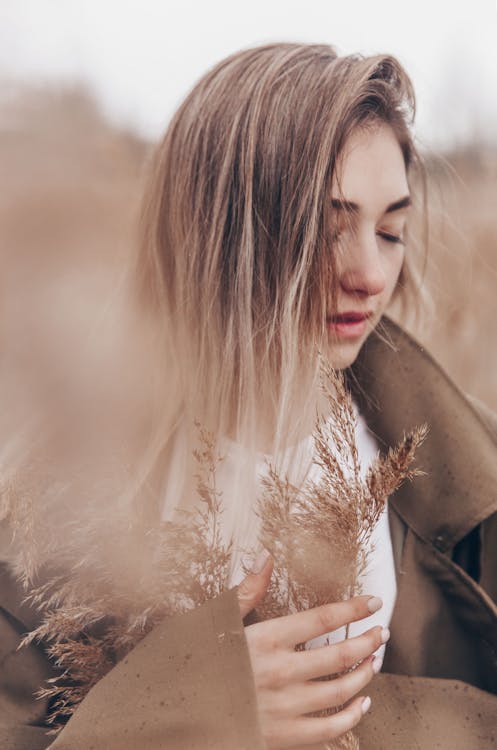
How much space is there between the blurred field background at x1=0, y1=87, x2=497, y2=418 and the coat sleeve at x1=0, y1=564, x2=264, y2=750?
2.29ft

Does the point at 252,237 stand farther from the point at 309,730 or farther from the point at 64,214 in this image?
the point at 309,730

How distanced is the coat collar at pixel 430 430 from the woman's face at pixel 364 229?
0.63 feet

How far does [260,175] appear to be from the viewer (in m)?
1.47

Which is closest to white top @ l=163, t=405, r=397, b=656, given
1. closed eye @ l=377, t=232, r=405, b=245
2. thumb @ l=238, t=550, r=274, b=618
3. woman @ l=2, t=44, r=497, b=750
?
woman @ l=2, t=44, r=497, b=750

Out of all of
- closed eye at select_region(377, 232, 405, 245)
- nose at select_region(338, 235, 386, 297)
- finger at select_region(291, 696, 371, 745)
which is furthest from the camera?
closed eye at select_region(377, 232, 405, 245)

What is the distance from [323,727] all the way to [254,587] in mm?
245

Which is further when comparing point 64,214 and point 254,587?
point 64,214

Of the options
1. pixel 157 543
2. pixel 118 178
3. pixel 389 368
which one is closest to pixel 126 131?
pixel 118 178

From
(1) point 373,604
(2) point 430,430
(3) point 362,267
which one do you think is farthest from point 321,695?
(3) point 362,267

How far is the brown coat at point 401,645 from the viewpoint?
112 cm

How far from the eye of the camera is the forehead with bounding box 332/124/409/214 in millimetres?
1400

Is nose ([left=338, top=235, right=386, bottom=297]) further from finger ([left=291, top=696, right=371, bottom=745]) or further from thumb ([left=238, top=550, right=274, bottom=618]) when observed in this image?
finger ([left=291, top=696, right=371, bottom=745])

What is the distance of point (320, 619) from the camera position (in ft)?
3.62

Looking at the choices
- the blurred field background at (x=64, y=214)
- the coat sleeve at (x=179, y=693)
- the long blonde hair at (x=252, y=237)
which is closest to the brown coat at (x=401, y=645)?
the coat sleeve at (x=179, y=693)
